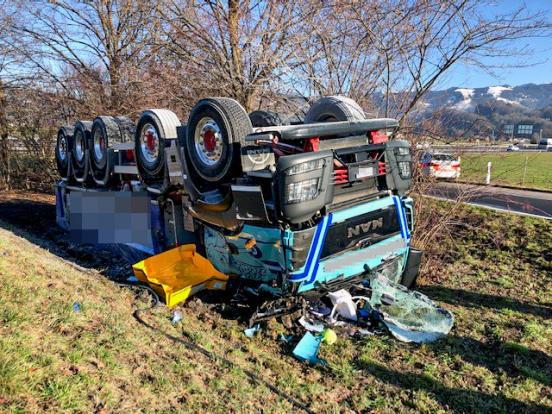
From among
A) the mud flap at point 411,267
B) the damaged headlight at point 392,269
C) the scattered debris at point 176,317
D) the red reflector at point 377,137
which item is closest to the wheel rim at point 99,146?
the scattered debris at point 176,317

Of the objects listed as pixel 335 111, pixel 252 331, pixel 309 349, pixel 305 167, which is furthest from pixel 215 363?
pixel 335 111

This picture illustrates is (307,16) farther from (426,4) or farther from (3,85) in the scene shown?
(3,85)

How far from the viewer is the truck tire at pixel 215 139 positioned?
13.0 feet

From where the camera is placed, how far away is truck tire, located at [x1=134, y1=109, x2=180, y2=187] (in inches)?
191

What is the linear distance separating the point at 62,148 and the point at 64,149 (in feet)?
0.41

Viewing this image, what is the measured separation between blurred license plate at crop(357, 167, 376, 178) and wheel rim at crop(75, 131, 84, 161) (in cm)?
464

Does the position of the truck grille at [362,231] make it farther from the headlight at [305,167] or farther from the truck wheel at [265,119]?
the truck wheel at [265,119]

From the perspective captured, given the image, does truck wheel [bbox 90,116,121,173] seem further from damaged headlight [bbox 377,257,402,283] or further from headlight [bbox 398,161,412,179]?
damaged headlight [bbox 377,257,402,283]

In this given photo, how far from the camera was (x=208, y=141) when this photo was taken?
424cm

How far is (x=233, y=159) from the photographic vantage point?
12.9ft

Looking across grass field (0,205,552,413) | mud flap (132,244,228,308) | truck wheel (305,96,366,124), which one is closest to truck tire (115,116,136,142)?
Result: grass field (0,205,552,413)

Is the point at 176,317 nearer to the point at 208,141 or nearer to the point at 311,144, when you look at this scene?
the point at 208,141

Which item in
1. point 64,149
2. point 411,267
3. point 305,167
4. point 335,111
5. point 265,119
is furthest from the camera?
point 64,149

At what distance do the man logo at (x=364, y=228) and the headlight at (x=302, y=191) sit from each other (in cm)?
59
